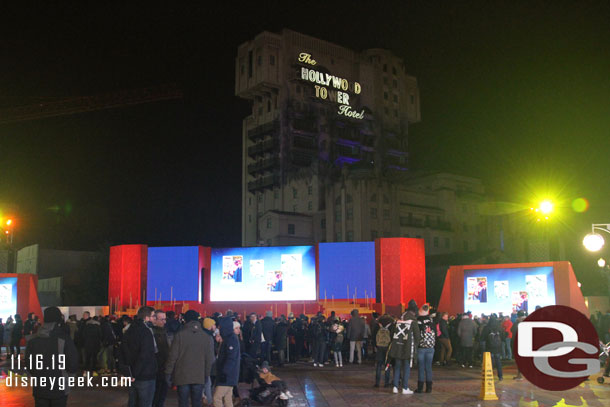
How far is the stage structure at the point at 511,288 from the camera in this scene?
22.6 metres

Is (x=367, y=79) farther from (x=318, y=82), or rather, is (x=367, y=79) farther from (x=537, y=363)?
(x=537, y=363)

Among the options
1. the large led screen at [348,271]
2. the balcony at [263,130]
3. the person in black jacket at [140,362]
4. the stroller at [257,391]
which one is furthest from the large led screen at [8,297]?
the balcony at [263,130]

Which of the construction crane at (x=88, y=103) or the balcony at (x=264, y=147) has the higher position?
the construction crane at (x=88, y=103)

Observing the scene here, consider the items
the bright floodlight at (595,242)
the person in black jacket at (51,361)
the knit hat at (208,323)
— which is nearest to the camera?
the person in black jacket at (51,361)

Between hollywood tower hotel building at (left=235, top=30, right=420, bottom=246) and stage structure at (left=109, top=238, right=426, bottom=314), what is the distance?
31560 mm

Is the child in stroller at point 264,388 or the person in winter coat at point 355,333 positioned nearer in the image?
the child in stroller at point 264,388

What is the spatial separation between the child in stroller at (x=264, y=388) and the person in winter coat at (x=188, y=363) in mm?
2572

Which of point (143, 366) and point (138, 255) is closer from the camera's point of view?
point (143, 366)

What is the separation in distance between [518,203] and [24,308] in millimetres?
54342

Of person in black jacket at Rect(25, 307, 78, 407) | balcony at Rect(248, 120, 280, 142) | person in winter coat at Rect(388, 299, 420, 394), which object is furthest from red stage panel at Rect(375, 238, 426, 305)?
balcony at Rect(248, 120, 280, 142)

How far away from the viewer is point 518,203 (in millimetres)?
66938

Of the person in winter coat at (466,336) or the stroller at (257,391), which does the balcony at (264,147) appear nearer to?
the person in winter coat at (466,336)

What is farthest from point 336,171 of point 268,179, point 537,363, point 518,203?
point 537,363

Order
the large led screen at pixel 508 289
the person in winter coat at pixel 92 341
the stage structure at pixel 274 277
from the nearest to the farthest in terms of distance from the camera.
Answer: the person in winter coat at pixel 92 341
the large led screen at pixel 508 289
the stage structure at pixel 274 277
